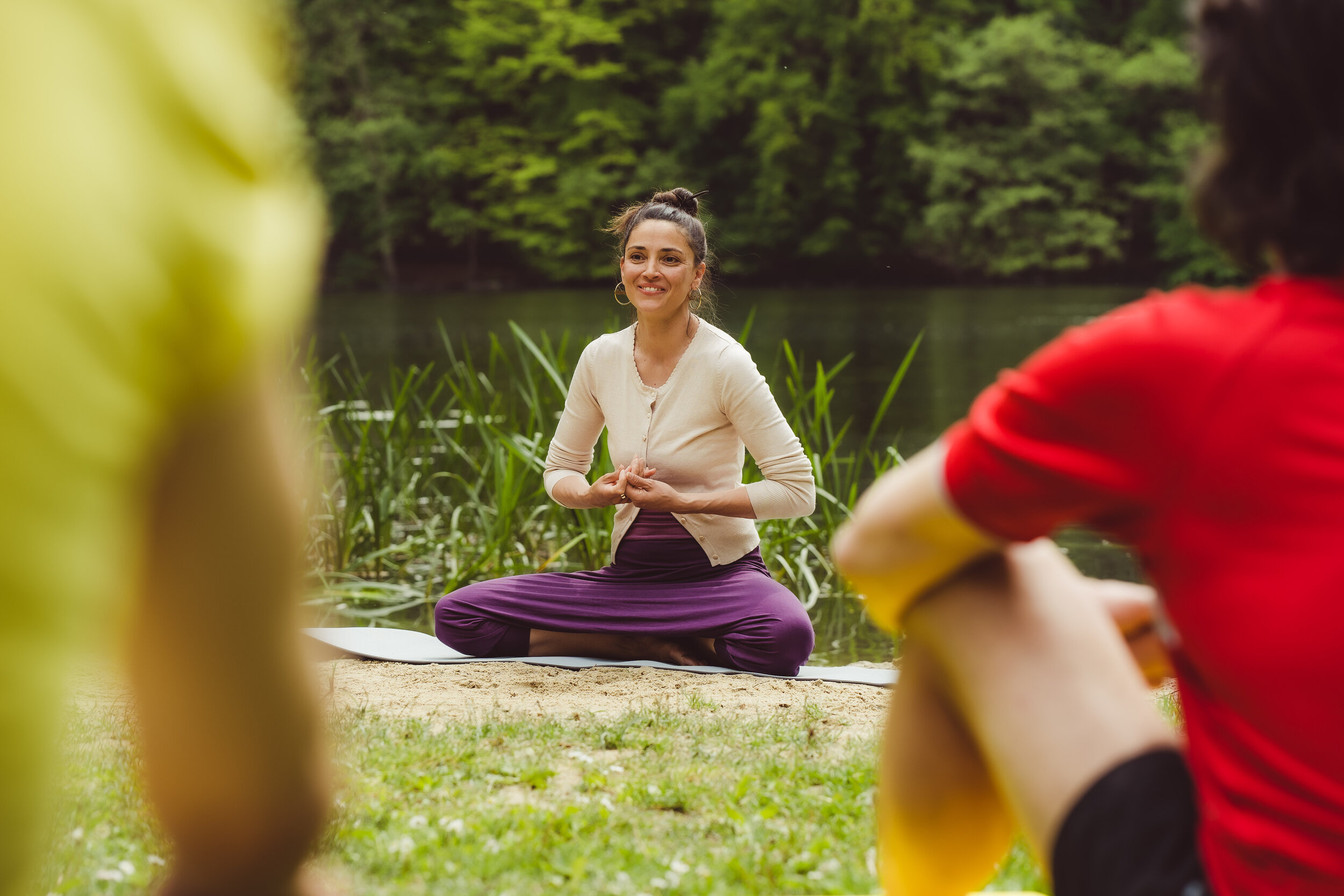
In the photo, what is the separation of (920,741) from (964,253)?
31449 millimetres

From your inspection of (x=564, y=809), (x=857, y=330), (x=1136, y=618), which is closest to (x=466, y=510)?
(x=564, y=809)

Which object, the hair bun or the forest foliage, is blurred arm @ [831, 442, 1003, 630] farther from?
the forest foliage

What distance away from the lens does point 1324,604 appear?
2.70 feet

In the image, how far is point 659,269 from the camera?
3.15m

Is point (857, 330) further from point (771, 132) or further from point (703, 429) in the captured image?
point (771, 132)

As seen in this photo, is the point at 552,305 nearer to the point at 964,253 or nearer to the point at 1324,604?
the point at 964,253

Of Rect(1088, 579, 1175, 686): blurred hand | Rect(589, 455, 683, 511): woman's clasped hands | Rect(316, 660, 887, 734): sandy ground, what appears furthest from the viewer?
Rect(589, 455, 683, 511): woman's clasped hands

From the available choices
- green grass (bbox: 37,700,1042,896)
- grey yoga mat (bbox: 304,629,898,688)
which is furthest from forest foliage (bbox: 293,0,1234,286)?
green grass (bbox: 37,700,1042,896)

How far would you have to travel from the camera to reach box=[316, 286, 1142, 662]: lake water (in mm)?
8203

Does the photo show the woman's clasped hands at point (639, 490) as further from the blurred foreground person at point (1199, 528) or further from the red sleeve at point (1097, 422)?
the red sleeve at point (1097, 422)

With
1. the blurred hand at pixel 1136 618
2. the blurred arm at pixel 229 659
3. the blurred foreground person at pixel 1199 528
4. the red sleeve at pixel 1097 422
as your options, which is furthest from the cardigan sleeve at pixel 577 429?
the blurred arm at pixel 229 659

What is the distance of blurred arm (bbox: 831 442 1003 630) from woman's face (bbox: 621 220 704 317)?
2049 millimetres

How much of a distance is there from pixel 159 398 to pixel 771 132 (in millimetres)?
34080

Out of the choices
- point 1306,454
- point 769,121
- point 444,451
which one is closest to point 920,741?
point 1306,454
